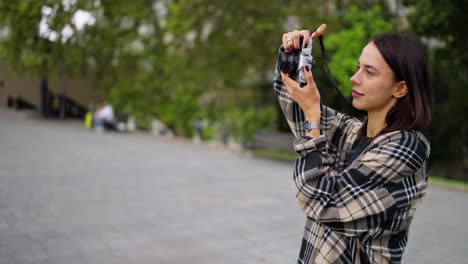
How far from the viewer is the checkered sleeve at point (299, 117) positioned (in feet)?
5.50

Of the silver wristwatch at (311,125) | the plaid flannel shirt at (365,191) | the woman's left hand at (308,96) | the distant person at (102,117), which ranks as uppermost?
the woman's left hand at (308,96)

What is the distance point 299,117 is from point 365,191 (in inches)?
13.5

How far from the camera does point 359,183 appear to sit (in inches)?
61.1

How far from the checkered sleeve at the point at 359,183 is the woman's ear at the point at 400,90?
5.3 inches

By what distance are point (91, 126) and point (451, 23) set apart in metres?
15.3

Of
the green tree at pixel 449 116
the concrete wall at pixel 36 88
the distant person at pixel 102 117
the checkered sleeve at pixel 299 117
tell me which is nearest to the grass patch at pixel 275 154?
the green tree at pixel 449 116

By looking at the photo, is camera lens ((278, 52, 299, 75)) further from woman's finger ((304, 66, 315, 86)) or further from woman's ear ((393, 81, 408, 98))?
woman's ear ((393, 81, 408, 98))

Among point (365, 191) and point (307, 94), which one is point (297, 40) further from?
point (365, 191)

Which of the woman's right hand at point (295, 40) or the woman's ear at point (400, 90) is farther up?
the woman's right hand at point (295, 40)

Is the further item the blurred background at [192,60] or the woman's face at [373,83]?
the blurred background at [192,60]

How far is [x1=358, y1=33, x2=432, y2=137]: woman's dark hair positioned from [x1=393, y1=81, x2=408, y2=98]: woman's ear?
0.04ft

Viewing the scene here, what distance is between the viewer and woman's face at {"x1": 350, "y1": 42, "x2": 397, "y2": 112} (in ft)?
5.24

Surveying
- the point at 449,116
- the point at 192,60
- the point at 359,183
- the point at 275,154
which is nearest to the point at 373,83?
the point at 359,183

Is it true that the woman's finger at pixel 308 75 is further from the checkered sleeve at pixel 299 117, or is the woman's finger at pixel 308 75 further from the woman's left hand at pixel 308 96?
the checkered sleeve at pixel 299 117
